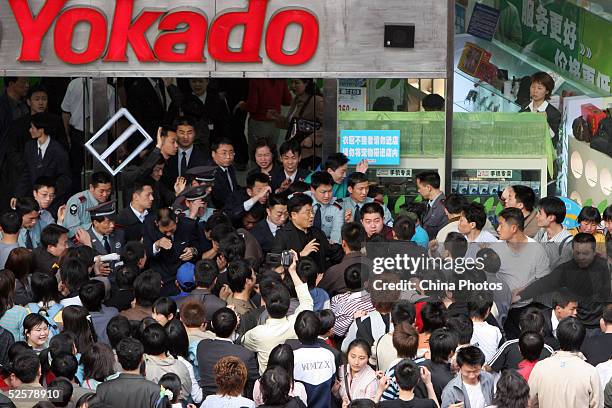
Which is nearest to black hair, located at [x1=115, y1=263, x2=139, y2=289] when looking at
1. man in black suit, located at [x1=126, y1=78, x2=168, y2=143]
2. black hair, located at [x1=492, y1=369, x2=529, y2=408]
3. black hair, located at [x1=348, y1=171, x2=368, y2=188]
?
black hair, located at [x1=348, y1=171, x2=368, y2=188]

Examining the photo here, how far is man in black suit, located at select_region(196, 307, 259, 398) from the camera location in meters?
10.5

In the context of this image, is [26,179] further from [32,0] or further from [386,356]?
[386,356]

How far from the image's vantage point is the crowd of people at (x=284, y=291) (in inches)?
397

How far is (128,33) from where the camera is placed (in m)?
14.6

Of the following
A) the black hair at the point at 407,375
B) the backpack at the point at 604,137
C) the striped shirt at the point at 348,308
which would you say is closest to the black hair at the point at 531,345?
the black hair at the point at 407,375

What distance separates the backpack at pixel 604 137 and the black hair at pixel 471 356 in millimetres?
5548

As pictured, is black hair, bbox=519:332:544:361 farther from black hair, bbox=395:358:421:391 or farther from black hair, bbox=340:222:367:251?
black hair, bbox=340:222:367:251

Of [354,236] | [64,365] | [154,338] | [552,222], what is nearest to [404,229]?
[354,236]

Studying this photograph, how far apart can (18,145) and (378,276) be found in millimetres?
6053

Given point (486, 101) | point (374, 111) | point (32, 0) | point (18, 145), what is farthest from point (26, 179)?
point (486, 101)

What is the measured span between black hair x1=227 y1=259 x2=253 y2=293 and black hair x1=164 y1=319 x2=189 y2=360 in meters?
1.03

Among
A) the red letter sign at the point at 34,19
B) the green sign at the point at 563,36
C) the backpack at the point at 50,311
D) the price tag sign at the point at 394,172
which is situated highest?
the red letter sign at the point at 34,19

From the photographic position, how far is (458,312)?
437 inches

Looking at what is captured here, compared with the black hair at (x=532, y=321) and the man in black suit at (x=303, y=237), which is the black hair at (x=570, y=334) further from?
the man in black suit at (x=303, y=237)
